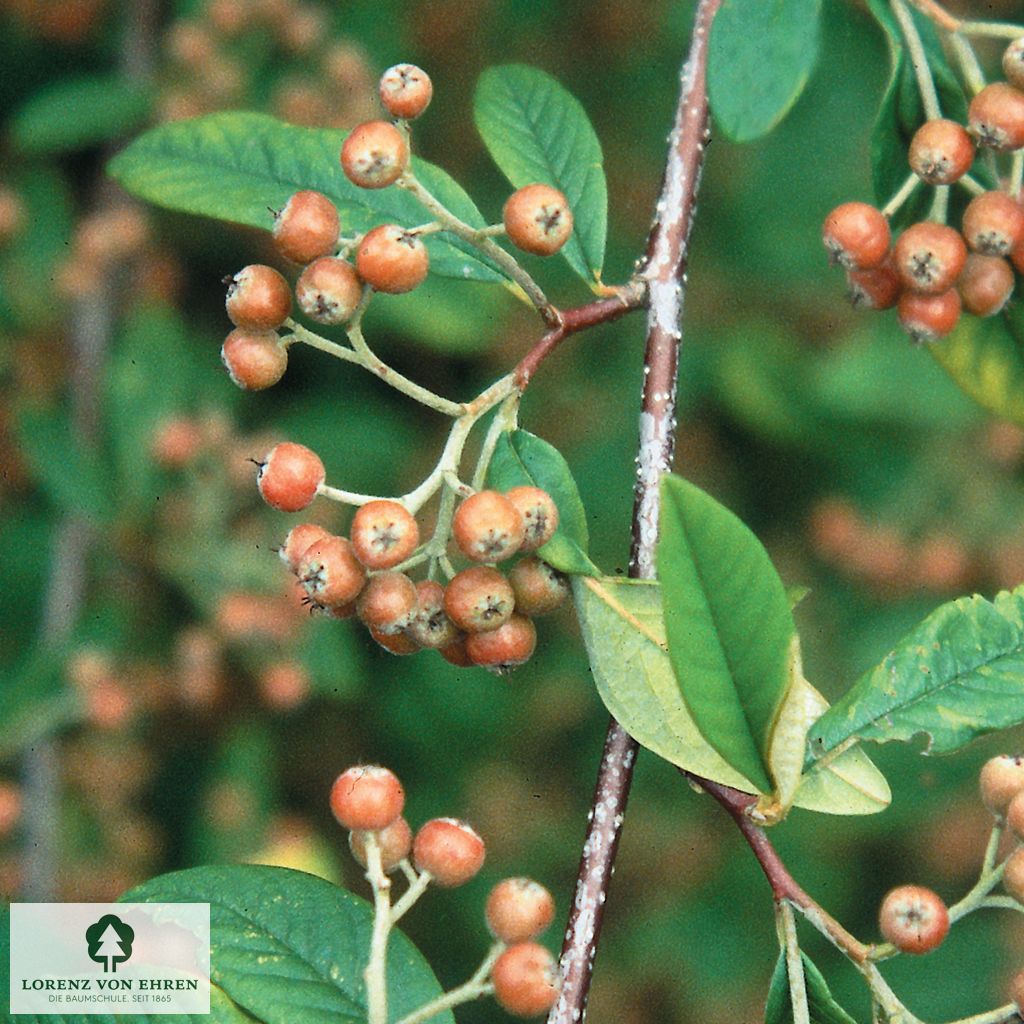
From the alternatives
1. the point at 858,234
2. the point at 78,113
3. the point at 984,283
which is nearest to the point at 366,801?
the point at 858,234

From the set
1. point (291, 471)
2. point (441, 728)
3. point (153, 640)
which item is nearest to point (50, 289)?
point (153, 640)

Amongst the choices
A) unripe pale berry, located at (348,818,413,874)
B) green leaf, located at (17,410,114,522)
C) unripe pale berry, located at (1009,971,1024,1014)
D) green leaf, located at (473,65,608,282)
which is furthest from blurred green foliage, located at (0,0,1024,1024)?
unripe pale berry, located at (1009,971,1024,1014)

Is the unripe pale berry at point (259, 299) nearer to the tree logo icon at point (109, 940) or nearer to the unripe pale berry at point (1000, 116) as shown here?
the tree logo icon at point (109, 940)

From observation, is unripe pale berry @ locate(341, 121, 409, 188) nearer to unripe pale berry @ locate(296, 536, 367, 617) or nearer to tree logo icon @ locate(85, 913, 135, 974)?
unripe pale berry @ locate(296, 536, 367, 617)

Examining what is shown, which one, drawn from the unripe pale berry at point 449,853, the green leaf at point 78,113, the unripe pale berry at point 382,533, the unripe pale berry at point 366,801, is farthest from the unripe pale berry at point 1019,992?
the green leaf at point 78,113

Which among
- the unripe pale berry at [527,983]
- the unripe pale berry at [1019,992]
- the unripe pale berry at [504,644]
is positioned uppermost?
the unripe pale berry at [504,644]

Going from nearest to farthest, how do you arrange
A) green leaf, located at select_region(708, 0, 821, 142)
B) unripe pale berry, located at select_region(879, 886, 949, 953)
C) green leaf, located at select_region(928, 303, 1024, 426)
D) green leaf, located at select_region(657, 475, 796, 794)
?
green leaf, located at select_region(657, 475, 796, 794) < unripe pale berry, located at select_region(879, 886, 949, 953) < green leaf, located at select_region(708, 0, 821, 142) < green leaf, located at select_region(928, 303, 1024, 426)
